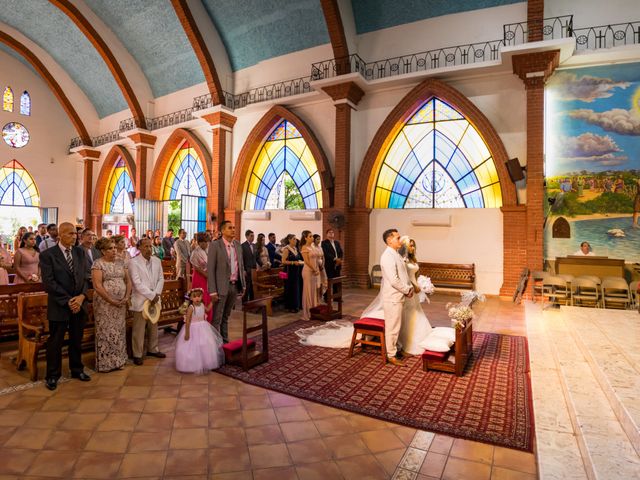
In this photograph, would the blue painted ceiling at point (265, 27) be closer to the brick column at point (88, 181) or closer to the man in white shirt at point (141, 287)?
the man in white shirt at point (141, 287)

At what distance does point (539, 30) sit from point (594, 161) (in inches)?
120

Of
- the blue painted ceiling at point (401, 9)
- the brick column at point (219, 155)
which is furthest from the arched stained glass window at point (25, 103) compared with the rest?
the blue painted ceiling at point (401, 9)

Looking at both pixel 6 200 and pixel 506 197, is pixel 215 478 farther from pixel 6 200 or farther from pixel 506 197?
pixel 6 200

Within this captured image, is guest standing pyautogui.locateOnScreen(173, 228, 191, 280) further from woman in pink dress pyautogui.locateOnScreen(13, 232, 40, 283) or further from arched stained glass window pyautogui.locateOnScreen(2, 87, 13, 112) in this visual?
arched stained glass window pyautogui.locateOnScreen(2, 87, 13, 112)

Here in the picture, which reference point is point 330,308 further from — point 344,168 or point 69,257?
point 344,168

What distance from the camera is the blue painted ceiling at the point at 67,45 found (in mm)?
15055

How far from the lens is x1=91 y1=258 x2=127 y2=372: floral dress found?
168 inches

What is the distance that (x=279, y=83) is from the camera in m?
12.7

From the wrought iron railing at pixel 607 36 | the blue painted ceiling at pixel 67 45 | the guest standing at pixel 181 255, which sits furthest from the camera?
the blue painted ceiling at pixel 67 45

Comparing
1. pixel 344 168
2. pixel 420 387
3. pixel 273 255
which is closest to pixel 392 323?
pixel 420 387

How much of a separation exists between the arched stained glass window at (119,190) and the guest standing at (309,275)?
45.1 feet

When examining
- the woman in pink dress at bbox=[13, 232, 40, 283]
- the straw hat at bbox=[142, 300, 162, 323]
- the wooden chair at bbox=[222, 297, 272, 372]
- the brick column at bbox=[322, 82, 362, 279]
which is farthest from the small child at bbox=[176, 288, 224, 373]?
the brick column at bbox=[322, 82, 362, 279]

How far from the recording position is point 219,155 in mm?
13523

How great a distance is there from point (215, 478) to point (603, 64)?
34.5 feet
